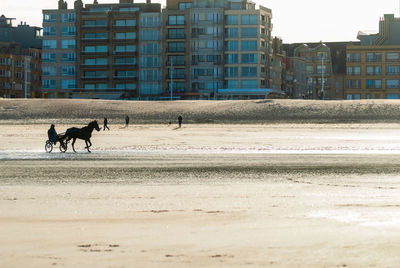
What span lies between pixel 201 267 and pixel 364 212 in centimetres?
526

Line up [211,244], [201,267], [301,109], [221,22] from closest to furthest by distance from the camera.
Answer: [201,267] < [211,244] < [301,109] < [221,22]

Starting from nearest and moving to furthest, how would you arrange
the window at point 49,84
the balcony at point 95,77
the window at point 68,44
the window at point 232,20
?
Result: the window at point 232,20, the balcony at point 95,77, the window at point 68,44, the window at point 49,84

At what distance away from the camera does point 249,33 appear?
4697 inches

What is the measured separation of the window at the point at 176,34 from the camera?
398 ft

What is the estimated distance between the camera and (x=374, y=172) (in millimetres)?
21812

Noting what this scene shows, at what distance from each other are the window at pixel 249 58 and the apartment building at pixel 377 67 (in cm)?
2176

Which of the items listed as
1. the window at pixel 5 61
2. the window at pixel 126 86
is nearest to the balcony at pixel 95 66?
the window at pixel 126 86

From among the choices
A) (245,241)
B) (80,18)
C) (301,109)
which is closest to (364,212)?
(245,241)

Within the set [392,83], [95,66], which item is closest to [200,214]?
[95,66]

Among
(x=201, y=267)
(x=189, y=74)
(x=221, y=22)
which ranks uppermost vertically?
(x=221, y=22)

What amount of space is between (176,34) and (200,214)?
110006 millimetres

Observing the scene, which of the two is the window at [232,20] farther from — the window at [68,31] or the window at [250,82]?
the window at [68,31]

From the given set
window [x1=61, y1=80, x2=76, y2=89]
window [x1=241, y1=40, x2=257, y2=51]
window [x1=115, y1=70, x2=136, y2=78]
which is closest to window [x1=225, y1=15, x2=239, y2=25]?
window [x1=241, y1=40, x2=257, y2=51]

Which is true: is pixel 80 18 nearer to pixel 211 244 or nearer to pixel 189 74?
pixel 189 74
